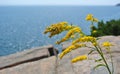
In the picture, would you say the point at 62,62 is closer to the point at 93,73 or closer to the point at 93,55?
the point at 93,55

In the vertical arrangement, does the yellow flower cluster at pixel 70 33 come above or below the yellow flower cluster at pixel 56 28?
below

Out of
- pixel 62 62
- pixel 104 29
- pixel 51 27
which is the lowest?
pixel 104 29

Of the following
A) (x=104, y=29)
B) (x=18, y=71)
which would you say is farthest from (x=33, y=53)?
(x=104, y=29)

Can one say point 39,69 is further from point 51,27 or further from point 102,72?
point 51,27

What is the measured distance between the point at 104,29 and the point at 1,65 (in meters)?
13.8

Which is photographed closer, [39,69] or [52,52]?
[39,69]

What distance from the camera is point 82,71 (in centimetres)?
891

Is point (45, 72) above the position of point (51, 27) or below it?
below

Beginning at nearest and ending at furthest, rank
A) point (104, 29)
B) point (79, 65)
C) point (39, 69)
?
point (79, 65), point (39, 69), point (104, 29)

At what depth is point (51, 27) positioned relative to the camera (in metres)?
4.38

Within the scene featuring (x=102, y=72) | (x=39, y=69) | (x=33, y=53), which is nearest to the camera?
(x=102, y=72)

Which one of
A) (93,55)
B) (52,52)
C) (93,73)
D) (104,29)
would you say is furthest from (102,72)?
(104,29)

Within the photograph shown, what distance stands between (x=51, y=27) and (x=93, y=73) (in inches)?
174

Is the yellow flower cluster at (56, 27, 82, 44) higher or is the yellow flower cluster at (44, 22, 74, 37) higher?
the yellow flower cluster at (44, 22, 74, 37)
